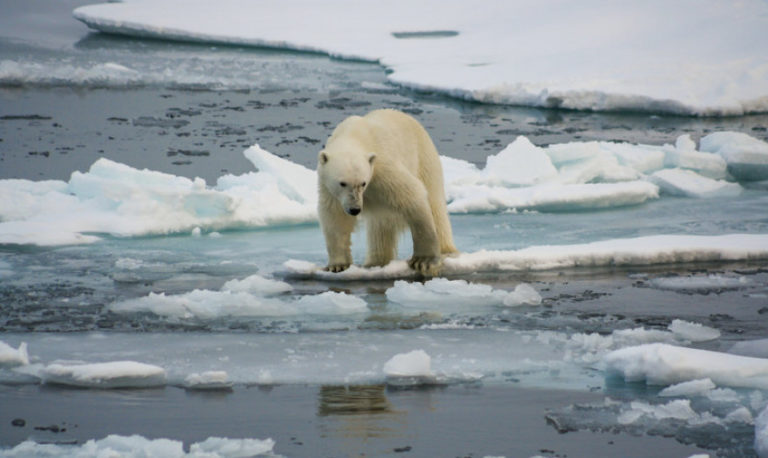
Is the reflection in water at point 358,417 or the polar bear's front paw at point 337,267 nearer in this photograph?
the reflection in water at point 358,417

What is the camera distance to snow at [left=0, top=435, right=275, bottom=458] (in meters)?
3.03

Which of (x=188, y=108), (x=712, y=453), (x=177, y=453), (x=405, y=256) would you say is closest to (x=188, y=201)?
(x=405, y=256)

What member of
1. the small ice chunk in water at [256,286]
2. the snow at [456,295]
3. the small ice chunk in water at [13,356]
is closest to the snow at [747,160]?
the snow at [456,295]

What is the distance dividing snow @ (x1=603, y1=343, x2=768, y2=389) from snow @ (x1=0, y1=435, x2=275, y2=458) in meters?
1.22

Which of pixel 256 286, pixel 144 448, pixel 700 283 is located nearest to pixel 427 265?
pixel 256 286

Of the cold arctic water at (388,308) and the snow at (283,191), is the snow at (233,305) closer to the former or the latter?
the cold arctic water at (388,308)

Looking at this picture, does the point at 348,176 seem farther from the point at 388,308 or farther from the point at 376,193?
the point at 388,308

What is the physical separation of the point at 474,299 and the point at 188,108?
7645 mm

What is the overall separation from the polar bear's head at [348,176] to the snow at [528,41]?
23.6ft

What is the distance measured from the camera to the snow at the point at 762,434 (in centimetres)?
294

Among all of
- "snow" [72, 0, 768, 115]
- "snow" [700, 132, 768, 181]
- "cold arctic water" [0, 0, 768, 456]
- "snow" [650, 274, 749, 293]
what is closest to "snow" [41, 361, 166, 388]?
"cold arctic water" [0, 0, 768, 456]

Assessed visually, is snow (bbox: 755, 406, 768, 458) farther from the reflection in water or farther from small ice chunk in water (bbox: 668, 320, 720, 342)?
small ice chunk in water (bbox: 668, 320, 720, 342)

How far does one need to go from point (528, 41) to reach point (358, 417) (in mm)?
13881

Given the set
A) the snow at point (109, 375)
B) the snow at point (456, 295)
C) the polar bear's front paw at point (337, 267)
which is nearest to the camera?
the snow at point (109, 375)
